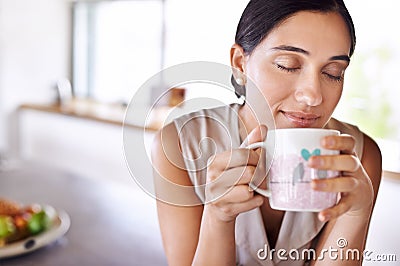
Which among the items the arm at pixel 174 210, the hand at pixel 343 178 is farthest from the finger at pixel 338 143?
the arm at pixel 174 210

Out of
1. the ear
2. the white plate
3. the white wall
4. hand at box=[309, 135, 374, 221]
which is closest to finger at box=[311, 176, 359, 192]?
hand at box=[309, 135, 374, 221]

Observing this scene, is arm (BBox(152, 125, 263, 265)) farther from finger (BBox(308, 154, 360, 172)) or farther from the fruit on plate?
the fruit on plate

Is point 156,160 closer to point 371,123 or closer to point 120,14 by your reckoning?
point 371,123

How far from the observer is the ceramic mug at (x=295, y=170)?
0.93 feet

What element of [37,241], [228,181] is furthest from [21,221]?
[228,181]

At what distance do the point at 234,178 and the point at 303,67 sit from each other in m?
0.08

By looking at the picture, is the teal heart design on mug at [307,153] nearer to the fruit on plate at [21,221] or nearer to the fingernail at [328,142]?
the fingernail at [328,142]

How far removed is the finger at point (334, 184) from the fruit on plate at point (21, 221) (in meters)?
0.51

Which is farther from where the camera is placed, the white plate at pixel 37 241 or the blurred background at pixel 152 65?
the white plate at pixel 37 241

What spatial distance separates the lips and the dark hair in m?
0.04

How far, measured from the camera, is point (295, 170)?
0.94ft

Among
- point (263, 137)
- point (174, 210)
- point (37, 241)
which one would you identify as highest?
point (263, 137)

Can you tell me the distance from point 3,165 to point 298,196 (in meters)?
0.98

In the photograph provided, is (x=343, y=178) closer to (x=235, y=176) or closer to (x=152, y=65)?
(x=235, y=176)
